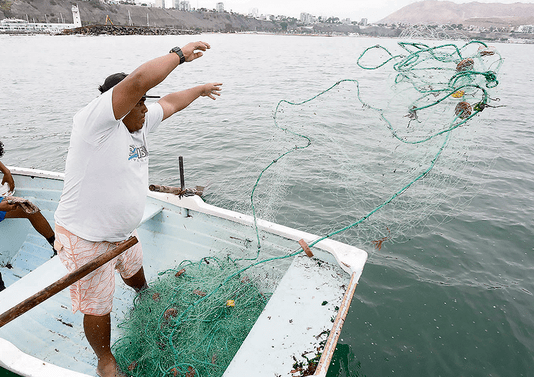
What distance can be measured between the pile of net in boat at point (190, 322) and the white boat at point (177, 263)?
0.31 metres

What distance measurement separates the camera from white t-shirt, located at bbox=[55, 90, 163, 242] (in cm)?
170

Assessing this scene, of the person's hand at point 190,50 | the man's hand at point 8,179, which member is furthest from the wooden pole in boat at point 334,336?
the man's hand at point 8,179

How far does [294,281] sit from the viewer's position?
2.59 meters

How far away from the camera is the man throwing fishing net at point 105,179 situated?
1.63 meters

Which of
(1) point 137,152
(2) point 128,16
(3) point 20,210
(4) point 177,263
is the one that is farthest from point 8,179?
(2) point 128,16

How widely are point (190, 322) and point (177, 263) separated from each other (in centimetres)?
104

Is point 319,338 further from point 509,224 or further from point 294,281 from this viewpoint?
point 509,224

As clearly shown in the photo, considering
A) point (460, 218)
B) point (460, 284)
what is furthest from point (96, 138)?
point (460, 218)

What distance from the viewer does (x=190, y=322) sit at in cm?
282

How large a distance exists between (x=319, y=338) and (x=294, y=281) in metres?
0.54

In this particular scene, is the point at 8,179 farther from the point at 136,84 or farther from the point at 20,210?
the point at 136,84

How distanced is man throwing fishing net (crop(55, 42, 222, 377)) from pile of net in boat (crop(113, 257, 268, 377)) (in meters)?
0.36

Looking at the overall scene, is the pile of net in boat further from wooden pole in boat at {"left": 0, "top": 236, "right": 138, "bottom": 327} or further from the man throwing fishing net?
wooden pole in boat at {"left": 0, "top": 236, "right": 138, "bottom": 327}

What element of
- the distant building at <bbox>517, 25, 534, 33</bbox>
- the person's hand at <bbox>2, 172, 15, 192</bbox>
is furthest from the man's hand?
the distant building at <bbox>517, 25, 534, 33</bbox>
